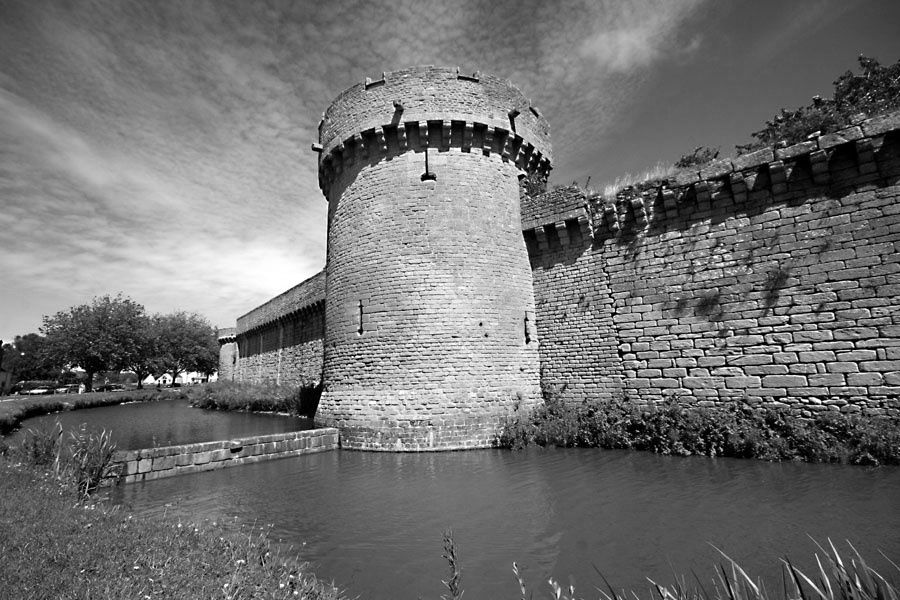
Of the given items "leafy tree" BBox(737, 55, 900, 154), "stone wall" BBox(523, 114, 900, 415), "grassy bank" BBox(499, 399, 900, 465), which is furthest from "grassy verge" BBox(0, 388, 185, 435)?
"leafy tree" BBox(737, 55, 900, 154)

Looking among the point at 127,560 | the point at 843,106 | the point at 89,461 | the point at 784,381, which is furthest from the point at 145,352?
the point at 843,106

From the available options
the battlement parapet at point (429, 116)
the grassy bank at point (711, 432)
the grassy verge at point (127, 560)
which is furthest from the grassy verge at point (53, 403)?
the grassy bank at point (711, 432)

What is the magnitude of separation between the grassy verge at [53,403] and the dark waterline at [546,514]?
1399 cm

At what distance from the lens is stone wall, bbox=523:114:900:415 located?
26.6 ft

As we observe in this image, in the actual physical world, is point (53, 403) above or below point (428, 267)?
below

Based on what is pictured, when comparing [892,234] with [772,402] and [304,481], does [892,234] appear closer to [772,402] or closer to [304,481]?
[772,402]

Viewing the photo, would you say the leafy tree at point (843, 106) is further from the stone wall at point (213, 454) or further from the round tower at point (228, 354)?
the round tower at point (228, 354)

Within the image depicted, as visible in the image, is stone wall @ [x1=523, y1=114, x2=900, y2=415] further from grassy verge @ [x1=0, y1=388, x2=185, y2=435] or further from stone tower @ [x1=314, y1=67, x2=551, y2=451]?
grassy verge @ [x1=0, y1=388, x2=185, y2=435]

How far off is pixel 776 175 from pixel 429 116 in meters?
7.80

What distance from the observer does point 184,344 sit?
50.1 m

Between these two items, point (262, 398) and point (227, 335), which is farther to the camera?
point (227, 335)

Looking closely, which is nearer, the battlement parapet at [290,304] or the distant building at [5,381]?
the battlement parapet at [290,304]

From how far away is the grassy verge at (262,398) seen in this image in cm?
1948

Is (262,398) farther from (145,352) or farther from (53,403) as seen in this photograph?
(145,352)
